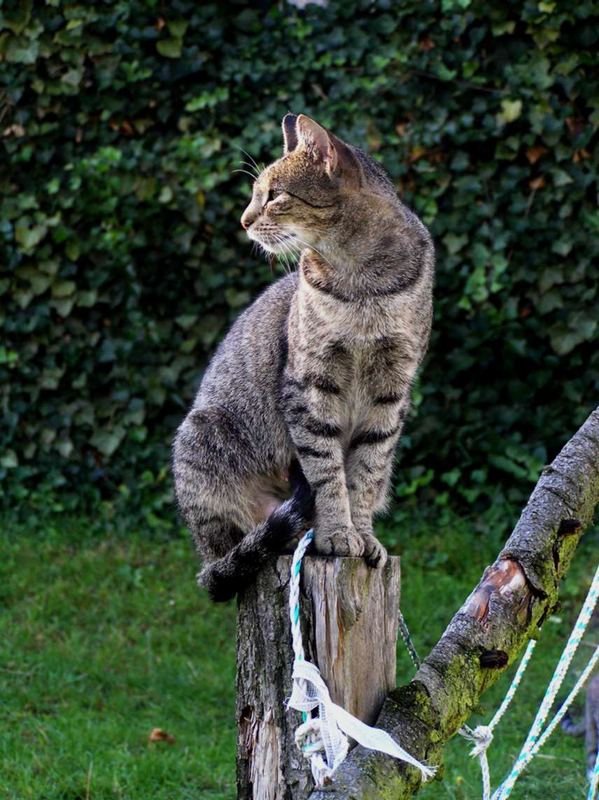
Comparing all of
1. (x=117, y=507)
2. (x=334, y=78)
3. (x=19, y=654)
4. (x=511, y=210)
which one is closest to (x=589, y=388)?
(x=511, y=210)

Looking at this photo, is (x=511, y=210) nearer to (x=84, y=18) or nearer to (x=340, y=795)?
(x=84, y=18)

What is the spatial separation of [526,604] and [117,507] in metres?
4.19

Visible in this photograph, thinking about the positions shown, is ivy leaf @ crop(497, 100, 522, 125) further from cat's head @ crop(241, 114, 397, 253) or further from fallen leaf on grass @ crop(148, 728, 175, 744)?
fallen leaf on grass @ crop(148, 728, 175, 744)

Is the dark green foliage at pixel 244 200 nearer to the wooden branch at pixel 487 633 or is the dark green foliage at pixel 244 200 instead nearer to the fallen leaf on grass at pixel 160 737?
the fallen leaf on grass at pixel 160 737

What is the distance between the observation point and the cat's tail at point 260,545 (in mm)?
2656

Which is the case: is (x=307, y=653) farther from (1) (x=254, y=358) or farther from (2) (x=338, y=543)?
(1) (x=254, y=358)

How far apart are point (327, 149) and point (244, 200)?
10.6 feet

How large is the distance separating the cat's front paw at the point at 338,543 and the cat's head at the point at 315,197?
0.78 meters

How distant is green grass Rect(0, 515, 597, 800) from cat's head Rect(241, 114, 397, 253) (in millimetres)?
1942

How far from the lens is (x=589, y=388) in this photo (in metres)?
6.00

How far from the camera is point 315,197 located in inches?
121

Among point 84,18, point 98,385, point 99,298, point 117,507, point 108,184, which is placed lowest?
point 117,507

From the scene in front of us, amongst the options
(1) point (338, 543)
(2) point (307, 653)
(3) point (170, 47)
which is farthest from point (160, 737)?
(3) point (170, 47)

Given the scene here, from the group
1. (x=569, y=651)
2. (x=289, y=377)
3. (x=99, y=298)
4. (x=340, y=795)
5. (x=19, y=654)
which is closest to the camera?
(x=340, y=795)
